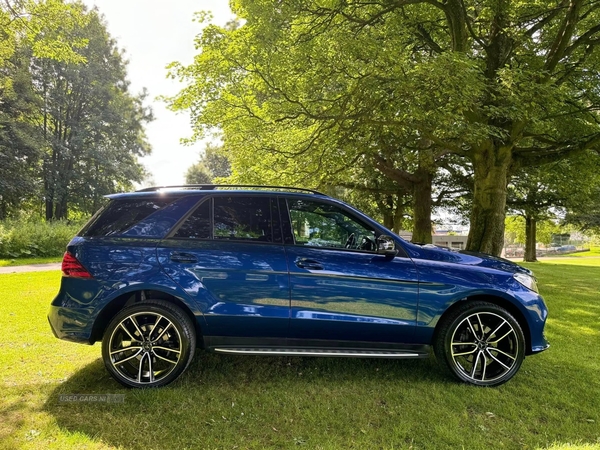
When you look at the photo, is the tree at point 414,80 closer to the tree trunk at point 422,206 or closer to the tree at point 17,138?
the tree trunk at point 422,206

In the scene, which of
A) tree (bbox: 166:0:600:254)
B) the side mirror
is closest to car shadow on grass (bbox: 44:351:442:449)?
the side mirror

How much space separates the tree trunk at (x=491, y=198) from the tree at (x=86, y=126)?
1146 inches

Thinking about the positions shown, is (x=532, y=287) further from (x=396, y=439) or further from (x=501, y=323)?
(x=396, y=439)

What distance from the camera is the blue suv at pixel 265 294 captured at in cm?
339

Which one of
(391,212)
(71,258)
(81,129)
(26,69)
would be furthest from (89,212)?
(71,258)

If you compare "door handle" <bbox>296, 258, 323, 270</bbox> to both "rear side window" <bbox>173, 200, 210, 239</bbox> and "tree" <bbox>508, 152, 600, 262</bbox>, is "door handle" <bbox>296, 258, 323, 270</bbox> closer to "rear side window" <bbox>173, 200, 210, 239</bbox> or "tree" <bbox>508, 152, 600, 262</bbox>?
"rear side window" <bbox>173, 200, 210, 239</bbox>

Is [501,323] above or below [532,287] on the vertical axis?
below

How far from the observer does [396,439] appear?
262 cm

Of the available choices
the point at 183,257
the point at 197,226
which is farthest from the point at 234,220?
the point at 183,257

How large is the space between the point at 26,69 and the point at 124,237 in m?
30.1

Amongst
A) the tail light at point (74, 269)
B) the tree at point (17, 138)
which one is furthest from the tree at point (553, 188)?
the tree at point (17, 138)

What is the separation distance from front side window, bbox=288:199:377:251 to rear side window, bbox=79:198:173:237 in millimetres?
1311

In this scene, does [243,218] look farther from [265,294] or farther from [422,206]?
[422,206]

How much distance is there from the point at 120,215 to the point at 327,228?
2.08 meters
